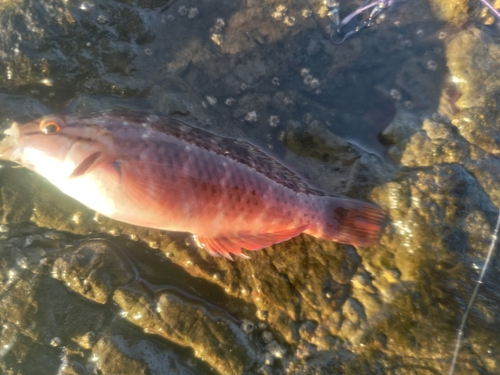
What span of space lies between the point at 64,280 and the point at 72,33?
2.37m

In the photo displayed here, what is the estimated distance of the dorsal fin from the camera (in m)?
2.73

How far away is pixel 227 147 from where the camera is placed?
115 inches

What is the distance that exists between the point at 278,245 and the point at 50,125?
7.08 ft

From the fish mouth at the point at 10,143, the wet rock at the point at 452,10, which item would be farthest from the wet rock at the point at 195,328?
the wet rock at the point at 452,10

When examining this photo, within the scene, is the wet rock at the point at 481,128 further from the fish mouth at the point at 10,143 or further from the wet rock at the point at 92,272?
the fish mouth at the point at 10,143

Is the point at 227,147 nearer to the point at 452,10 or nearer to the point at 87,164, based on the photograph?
the point at 87,164

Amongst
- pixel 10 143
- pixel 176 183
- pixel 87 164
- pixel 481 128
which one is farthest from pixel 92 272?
pixel 481 128

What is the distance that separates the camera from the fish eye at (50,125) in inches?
96.8

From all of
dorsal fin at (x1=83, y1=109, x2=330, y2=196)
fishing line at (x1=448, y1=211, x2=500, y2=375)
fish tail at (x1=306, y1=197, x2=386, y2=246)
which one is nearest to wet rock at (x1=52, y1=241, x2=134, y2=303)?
dorsal fin at (x1=83, y1=109, x2=330, y2=196)

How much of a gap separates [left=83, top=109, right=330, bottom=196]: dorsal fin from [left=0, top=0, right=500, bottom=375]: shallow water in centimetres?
26

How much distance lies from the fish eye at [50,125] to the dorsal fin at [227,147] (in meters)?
0.24

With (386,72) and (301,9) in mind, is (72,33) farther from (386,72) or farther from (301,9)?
(386,72)

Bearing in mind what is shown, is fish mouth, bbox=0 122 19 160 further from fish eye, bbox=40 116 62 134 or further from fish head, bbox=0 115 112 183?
fish eye, bbox=40 116 62 134

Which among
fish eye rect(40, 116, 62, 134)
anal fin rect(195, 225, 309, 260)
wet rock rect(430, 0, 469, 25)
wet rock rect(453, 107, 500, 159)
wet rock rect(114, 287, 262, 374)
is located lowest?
wet rock rect(114, 287, 262, 374)
